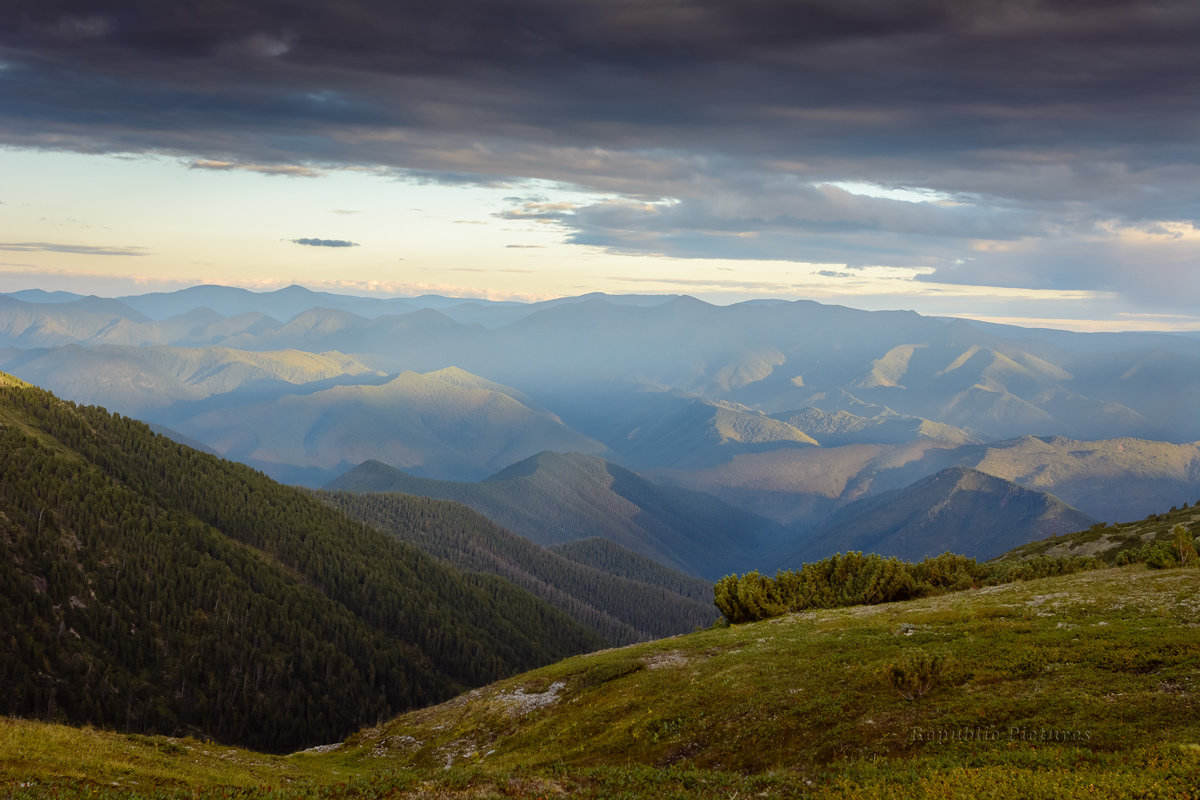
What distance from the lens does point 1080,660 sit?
3653 cm

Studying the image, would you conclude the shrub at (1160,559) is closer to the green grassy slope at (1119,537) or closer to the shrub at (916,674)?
the green grassy slope at (1119,537)

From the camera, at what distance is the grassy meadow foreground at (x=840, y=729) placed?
28.4m

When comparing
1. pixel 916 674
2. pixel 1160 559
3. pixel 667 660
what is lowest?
pixel 667 660

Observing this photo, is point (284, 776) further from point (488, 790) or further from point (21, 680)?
point (21, 680)

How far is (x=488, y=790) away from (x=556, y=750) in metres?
13.6

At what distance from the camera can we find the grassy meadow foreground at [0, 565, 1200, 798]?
93.1ft

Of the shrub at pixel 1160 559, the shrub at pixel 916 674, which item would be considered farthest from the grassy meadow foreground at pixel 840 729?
the shrub at pixel 1160 559

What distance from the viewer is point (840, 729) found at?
3575 cm

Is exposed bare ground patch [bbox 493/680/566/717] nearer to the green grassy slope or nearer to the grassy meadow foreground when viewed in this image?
the grassy meadow foreground

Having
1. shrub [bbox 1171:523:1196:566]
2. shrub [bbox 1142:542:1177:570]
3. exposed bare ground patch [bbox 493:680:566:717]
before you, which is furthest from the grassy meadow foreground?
shrub [bbox 1171:523:1196:566]

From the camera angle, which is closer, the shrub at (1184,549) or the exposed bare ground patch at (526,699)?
the shrub at (1184,549)

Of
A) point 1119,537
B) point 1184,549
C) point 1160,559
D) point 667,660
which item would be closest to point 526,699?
point 667,660

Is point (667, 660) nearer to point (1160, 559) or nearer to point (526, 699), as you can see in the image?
point (526, 699)

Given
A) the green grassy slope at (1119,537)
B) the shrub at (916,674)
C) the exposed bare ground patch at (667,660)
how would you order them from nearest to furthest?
1. the shrub at (916,674)
2. the exposed bare ground patch at (667,660)
3. the green grassy slope at (1119,537)
